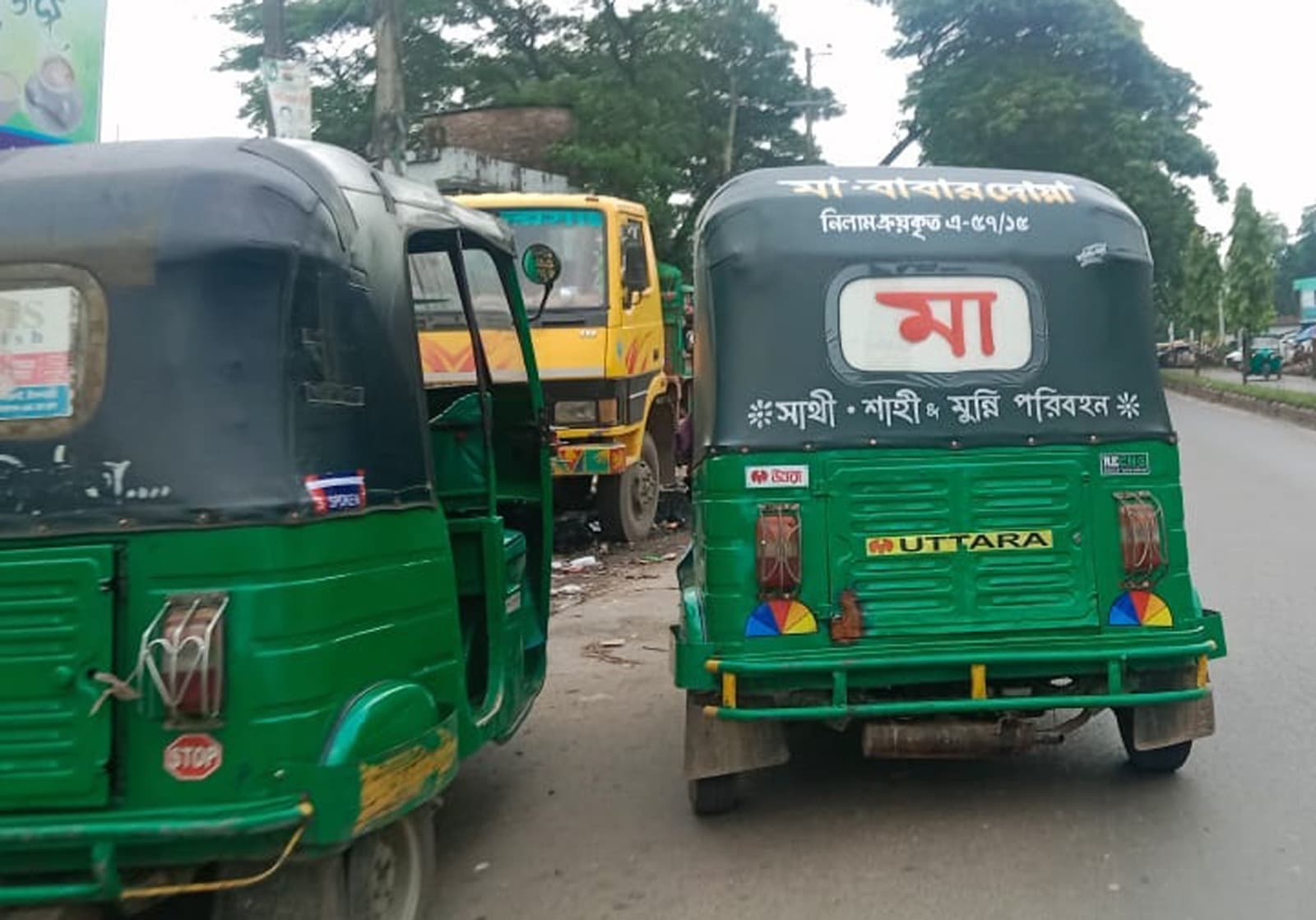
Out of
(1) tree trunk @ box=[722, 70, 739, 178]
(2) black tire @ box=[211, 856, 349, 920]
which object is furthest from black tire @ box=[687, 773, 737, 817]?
(1) tree trunk @ box=[722, 70, 739, 178]

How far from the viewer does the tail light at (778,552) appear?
4363mm

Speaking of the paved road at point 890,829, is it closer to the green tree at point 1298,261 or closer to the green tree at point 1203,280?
the green tree at point 1203,280

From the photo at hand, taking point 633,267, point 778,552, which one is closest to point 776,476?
point 778,552

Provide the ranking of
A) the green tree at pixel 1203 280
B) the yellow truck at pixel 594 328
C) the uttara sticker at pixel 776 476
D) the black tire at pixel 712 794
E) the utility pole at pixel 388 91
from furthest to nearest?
the green tree at pixel 1203 280 < the utility pole at pixel 388 91 < the yellow truck at pixel 594 328 < the black tire at pixel 712 794 < the uttara sticker at pixel 776 476

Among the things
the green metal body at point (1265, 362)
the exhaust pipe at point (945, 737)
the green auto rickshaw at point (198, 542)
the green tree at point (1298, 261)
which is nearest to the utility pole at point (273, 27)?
the green auto rickshaw at point (198, 542)

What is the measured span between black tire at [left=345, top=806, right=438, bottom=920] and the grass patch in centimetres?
1974

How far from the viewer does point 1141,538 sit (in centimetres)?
446

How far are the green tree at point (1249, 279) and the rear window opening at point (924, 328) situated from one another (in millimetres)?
37291

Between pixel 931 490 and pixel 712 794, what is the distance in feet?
4.63

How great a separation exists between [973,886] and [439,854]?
192cm

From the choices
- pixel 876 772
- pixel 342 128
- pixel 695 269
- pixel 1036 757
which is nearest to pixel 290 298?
pixel 695 269

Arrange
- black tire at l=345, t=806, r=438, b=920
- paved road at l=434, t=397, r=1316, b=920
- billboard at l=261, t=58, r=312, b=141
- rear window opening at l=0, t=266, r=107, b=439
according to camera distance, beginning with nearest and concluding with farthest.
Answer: rear window opening at l=0, t=266, r=107, b=439, black tire at l=345, t=806, r=438, b=920, paved road at l=434, t=397, r=1316, b=920, billboard at l=261, t=58, r=312, b=141

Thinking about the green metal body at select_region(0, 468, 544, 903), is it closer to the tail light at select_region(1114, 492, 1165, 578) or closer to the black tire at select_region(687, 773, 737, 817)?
the black tire at select_region(687, 773, 737, 817)

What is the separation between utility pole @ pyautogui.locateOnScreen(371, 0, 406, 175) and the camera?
13.9 meters
